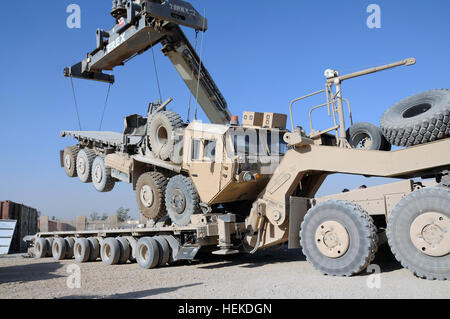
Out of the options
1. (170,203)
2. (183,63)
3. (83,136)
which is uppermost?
(183,63)

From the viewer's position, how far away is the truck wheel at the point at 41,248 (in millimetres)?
13648

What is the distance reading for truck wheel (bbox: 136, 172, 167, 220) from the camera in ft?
33.8

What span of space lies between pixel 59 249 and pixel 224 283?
7.81 meters

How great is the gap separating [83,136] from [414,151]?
1015 cm

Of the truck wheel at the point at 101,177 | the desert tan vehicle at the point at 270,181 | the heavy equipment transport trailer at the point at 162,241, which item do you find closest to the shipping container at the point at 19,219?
the desert tan vehicle at the point at 270,181

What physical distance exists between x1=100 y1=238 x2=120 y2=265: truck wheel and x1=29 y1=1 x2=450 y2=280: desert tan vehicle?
3 cm

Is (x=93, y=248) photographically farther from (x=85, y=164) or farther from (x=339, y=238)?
(x=339, y=238)

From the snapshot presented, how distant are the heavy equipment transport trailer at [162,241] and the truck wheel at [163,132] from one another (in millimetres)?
1787

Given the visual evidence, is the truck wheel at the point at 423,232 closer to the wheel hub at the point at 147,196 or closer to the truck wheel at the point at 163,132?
the truck wheel at the point at 163,132

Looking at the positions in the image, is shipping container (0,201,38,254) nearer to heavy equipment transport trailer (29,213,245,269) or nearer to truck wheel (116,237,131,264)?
heavy equipment transport trailer (29,213,245,269)

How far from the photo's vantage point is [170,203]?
9836 mm

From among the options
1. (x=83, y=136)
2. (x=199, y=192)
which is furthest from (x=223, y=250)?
(x=83, y=136)

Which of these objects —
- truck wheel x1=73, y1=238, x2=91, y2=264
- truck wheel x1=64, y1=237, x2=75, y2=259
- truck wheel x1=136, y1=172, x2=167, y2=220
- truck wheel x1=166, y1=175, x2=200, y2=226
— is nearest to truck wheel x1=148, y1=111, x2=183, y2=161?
truck wheel x1=136, y1=172, x2=167, y2=220
